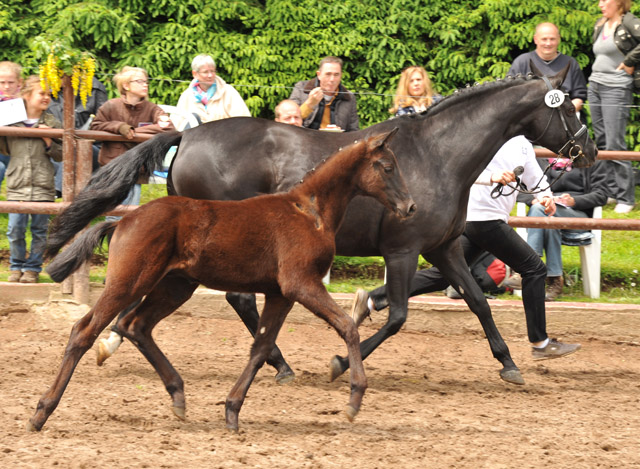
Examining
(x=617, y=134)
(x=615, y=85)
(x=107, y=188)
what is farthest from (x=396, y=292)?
(x=615, y=85)

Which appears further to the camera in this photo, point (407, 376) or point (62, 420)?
point (407, 376)

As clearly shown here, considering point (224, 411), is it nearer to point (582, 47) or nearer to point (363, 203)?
point (363, 203)

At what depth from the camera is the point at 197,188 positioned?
251 inches

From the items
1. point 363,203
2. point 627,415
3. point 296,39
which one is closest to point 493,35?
point 296,39

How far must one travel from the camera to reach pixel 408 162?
245 inches

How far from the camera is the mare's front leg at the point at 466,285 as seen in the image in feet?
20.9

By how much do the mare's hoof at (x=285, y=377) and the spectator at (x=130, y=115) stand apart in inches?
93.1

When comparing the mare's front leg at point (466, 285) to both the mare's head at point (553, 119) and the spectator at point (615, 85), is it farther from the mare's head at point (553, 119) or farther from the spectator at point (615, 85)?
the spectator at point (615, 85)

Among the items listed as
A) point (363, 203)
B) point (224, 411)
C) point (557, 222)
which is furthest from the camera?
point (557, 222)

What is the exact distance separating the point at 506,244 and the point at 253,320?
1778 millimetres

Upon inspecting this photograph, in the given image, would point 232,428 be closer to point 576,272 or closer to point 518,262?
point 518,262

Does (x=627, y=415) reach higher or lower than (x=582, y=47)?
lower

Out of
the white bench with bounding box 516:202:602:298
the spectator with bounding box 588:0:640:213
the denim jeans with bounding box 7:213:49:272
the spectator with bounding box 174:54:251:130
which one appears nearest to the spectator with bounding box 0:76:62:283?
the denim jeans with bounding box 7:213:49:272

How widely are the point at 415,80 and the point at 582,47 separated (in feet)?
14.0
